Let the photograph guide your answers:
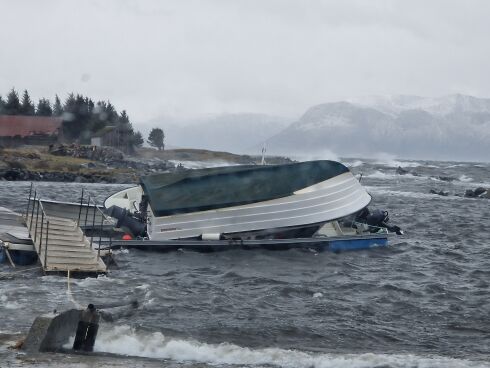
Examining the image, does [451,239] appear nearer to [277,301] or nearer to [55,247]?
[277,301]

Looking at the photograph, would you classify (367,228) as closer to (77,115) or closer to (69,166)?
(69,166)

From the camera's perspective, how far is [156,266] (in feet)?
72.8

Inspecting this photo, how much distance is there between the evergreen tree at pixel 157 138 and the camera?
15375 centimetres

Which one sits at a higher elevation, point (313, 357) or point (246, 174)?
point (246, 174)

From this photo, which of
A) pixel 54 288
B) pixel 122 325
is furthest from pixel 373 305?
pixel 54 288

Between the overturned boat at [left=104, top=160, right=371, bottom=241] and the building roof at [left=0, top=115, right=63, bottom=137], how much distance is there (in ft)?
219

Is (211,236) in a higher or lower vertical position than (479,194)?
lower

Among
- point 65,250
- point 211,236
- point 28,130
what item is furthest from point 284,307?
point 28,130

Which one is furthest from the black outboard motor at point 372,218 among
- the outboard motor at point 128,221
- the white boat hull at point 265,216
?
the outboard motor at point 128,221

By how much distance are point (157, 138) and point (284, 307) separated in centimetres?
13846

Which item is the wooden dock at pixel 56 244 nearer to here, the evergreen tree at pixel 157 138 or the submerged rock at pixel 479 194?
the submerged rock at pixel 479 194

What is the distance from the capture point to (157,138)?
504 ft

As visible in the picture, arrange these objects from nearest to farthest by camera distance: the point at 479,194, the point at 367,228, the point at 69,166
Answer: the point at 367,228
the point at 479,194
the point at 69,166

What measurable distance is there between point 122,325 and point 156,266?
7.64m
